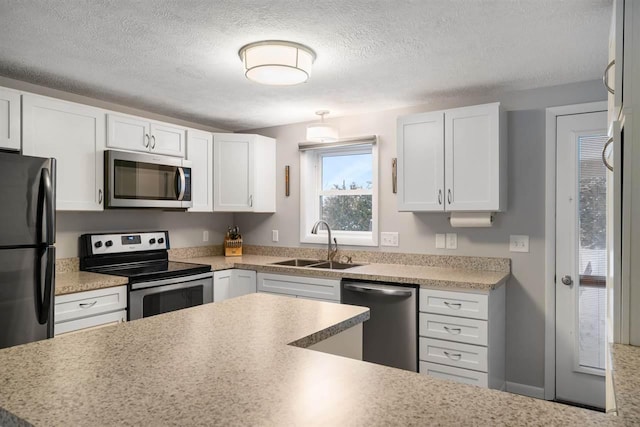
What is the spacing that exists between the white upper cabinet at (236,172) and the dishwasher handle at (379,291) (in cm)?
138

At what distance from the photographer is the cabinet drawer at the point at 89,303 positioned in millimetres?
2498

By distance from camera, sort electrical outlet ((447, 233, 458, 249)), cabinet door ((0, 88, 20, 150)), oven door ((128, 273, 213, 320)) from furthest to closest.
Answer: electrical outlet ((447, 233, 458, 249)) → oven door ((128, 273, 213, 320)) → cabinet door ((0, 88, 20, 150))

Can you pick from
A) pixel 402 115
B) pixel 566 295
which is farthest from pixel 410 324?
pixel 402 115

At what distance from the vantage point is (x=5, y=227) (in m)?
2.12

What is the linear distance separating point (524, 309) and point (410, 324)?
89 centimetres

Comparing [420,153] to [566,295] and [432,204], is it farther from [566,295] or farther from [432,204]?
[566,295]

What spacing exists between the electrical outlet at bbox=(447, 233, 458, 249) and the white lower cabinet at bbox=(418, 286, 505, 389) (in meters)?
0.54

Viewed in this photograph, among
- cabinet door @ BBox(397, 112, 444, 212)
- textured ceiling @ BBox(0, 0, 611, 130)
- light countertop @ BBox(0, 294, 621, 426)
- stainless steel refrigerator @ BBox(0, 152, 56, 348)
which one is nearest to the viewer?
light countertop @ BBox(0, 294, 621, 426)

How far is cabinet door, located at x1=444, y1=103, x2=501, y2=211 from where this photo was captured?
2.90 metres

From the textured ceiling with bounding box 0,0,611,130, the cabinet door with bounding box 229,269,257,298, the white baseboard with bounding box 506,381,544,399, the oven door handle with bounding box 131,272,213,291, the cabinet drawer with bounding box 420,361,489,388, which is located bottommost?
the white baseboard with bounding box 506,381,544,399

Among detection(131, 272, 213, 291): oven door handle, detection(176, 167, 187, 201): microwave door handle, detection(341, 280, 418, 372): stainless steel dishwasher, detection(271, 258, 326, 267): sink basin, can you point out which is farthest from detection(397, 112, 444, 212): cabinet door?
detection(176, 167, 187, 201): microwave door handle

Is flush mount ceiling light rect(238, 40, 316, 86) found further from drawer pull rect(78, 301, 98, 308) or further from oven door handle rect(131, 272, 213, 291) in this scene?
drawer pull rect(78, 301, 98, 308)

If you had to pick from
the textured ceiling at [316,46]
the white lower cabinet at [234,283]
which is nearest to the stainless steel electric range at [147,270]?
the white lower cabinet at [234,283]

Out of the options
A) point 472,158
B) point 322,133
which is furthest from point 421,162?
point 322,133
